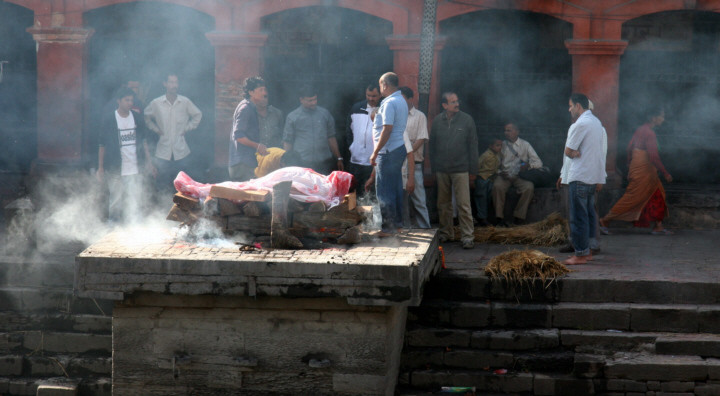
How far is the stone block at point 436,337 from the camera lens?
25.8 ft

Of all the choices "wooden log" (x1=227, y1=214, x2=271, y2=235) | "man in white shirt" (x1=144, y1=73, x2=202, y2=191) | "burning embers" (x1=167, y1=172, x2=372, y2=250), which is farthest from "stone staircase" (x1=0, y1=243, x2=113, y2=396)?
"man in white shirt" (x1=144, y1=73, x2=202, y2=191)

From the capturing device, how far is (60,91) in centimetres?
1235

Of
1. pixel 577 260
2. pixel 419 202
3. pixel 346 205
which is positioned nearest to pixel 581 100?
pixel 577 260

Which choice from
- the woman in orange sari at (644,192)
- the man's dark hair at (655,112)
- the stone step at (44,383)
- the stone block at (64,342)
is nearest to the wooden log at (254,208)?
the stone block at (64,342)

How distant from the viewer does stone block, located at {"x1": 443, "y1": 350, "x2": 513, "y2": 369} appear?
Result: 7656 mm

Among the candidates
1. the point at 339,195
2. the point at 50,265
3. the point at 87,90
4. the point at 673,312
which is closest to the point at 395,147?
the point at 339,195

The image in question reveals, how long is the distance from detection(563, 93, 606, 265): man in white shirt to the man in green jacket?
148cm

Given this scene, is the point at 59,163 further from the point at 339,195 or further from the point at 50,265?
the point at 339,195

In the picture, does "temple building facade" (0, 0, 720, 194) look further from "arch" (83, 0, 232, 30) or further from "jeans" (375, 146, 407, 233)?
"jeans" (375, 146, 407, 233)

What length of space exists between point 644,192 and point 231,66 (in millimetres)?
5583

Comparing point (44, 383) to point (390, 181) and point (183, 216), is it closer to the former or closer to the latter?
point (183, 216)

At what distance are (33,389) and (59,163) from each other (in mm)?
5003

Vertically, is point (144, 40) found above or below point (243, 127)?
above

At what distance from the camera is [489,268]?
8375 mm
